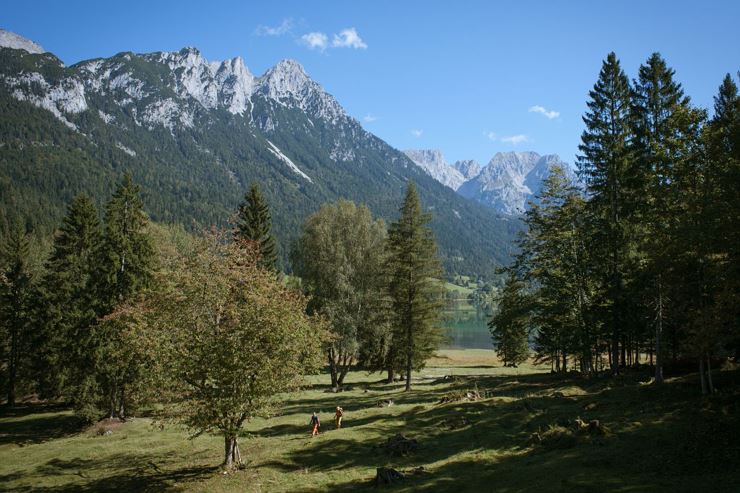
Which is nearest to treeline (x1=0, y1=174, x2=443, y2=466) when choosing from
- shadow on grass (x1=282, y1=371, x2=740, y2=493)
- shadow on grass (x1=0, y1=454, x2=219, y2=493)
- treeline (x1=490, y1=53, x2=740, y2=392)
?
shadow on grass (x1=0, y1=454, x2=219, y2=493)

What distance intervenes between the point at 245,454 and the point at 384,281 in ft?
82.9

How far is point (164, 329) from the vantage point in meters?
22.8

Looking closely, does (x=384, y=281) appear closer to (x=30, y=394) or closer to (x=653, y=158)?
(x=653, y=158)

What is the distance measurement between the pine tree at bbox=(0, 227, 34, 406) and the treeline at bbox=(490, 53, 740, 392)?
52.7 m

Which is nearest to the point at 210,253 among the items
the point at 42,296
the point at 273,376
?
the point at 273,376

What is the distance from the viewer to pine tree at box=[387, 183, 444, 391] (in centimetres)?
4581

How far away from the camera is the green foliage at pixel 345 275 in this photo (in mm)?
47250

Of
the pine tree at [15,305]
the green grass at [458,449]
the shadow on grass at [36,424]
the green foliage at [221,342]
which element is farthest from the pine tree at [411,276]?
the pine tree at [15,305]

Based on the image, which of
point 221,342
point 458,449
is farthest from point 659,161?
point 221,342

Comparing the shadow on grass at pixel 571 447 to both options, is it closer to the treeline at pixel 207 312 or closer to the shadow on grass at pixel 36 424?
the treeline at pixel 207 312

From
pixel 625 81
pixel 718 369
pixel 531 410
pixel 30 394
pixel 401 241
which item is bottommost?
pixel 30 394

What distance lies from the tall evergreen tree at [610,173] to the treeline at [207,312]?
1592 cm

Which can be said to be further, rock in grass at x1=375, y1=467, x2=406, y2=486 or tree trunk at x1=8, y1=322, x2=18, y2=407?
tree trunk at x1=8, y1=322, x2=18, y2=407

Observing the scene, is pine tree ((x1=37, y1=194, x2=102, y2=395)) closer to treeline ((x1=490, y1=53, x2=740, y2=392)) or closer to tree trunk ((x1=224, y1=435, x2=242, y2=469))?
tree trunk ((x1=224, y1=435, x2=242, y2=469))
